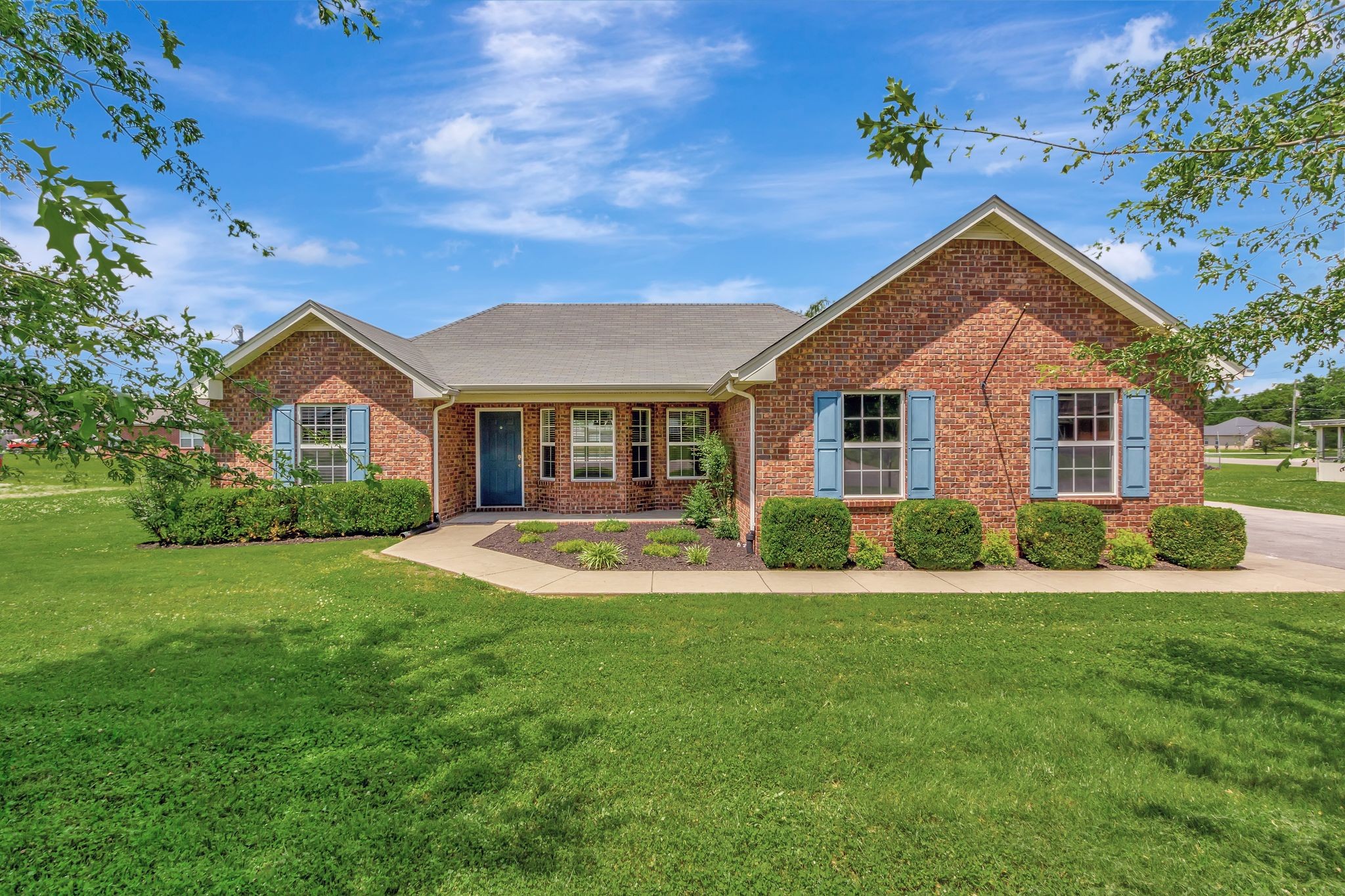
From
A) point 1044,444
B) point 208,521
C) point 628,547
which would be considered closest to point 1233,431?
point 1044,444

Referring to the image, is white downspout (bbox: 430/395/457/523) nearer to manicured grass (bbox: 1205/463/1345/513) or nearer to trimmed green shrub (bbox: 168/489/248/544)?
trimmed green shrub (bbox: 168/489/248/544)

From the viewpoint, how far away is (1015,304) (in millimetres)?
9742

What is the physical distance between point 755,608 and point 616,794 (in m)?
3.85

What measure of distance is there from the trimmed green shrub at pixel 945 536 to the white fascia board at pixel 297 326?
9.73 meters

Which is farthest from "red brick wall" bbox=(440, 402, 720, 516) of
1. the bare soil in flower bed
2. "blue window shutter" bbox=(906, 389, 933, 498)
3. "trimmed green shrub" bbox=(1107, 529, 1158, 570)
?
"trimmed green shrub" bbox=(1107, 529, 1158, 570)

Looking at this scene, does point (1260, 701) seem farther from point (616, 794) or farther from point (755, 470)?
point (755, 470)

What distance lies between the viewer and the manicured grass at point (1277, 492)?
17156 mm

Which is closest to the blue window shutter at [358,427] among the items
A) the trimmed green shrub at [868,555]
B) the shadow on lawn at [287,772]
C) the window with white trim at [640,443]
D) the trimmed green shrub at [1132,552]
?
the window with white trim at [640,443]

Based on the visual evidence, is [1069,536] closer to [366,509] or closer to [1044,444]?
[1044,444]

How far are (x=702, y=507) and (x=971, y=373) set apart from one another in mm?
5732

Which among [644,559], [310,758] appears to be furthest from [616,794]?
[644,559]

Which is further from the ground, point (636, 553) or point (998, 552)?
point (998, 552)

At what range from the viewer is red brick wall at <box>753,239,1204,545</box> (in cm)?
968

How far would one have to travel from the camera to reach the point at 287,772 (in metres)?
3.58
